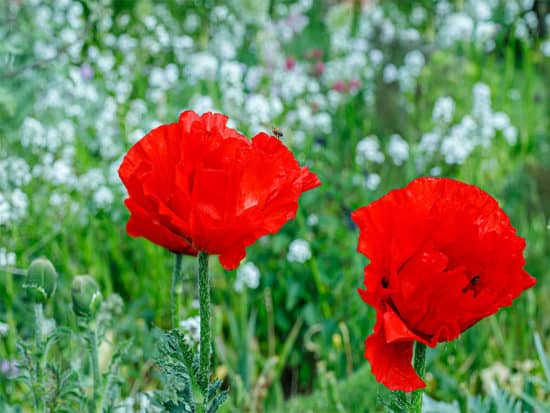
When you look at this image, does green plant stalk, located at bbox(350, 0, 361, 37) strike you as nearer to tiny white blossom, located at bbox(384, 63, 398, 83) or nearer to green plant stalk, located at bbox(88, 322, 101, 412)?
tiny white blossom, located at bbox(384, 63, 398, 83)

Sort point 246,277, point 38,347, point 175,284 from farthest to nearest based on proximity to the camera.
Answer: point 246,277
point 38,347
point 175,284

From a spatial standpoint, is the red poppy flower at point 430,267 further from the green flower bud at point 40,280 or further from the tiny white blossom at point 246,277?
the tiny white blossom at point 246,277

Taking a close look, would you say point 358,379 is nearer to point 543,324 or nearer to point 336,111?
point 543,324

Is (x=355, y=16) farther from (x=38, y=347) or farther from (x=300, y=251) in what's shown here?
(x=38, y=347)

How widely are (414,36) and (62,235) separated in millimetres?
2328

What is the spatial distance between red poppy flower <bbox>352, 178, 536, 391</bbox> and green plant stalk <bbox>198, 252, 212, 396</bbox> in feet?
0.54

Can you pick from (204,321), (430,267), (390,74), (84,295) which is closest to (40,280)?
(84,295)

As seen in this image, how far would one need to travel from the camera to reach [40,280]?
983mm

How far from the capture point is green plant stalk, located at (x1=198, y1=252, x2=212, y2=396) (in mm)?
754

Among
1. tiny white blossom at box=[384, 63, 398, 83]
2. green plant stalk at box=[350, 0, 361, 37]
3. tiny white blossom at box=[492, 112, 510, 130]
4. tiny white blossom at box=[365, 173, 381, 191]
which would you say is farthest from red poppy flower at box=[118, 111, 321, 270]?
green plant stalk at box=[350, 0, 361, 37]

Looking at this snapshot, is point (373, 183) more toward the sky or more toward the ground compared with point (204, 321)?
more toward the sky

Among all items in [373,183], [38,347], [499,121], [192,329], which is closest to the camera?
[38,347]

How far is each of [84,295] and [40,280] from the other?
73 mm

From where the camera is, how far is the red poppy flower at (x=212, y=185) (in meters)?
0.72
